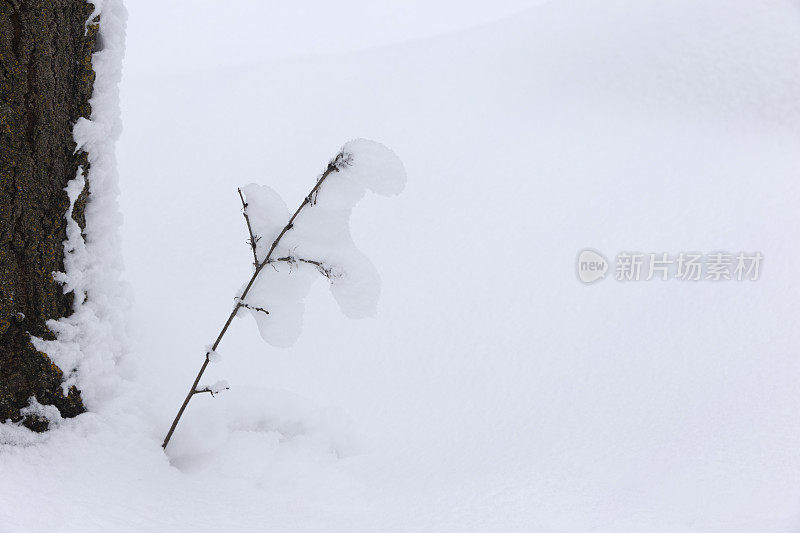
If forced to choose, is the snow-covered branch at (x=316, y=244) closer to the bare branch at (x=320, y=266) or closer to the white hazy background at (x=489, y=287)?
the bare branch at (x=320, y=266)

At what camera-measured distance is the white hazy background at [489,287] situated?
1.33 m

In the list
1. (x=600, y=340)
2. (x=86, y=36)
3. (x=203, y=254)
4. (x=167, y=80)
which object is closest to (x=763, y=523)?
(x=600, y=340)

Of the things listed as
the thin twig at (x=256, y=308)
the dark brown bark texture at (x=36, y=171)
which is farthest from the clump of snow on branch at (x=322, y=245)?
the dark brown bark texture at (x=36, y=171)

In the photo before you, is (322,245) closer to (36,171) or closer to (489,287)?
(36,171)

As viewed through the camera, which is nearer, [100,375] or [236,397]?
[100,375]

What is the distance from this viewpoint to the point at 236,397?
154cm

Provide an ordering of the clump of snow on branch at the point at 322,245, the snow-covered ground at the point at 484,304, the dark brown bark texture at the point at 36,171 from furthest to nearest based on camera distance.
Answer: the snow-covered ground at the point at 484,304 → the clump of snow on branch at the point at 322,245 → the dark brown bark texture at the point at 36,171

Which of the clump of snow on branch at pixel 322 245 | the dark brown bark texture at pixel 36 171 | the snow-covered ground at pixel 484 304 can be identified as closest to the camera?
the dark brown bark texture at pixel 36 171

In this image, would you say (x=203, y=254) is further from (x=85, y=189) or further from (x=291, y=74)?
(x=291, y=74)

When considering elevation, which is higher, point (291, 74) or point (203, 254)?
point (291, 74)

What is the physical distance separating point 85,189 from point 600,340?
1.54m

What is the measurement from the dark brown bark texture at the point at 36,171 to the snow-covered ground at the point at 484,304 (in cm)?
13

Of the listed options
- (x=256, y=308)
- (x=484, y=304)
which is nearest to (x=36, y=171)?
(x=256, y=308)

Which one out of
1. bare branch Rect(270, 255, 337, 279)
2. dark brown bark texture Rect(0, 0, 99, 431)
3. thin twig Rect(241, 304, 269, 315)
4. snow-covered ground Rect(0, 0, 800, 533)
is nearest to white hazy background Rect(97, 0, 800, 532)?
snow-covered ground Rect(0, 0, 800, 533)
